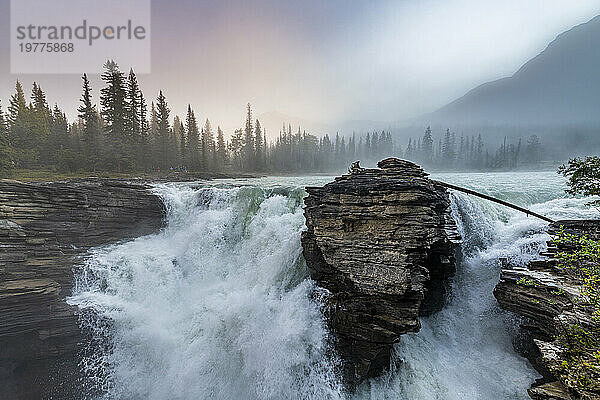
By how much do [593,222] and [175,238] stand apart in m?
20.9

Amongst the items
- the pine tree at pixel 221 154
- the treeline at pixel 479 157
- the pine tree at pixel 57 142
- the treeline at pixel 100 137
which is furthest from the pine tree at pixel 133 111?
the treeline at pixel 479 157

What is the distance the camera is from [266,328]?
11203 millimetres

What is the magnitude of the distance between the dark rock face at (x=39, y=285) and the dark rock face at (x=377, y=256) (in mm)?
11153

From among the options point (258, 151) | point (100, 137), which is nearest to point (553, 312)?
point (100, 137)

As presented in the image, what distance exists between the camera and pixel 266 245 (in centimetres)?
1520

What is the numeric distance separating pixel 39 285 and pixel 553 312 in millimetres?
18908

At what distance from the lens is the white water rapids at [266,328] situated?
386 inches

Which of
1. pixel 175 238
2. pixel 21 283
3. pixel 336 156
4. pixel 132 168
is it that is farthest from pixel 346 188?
pixel 336 156

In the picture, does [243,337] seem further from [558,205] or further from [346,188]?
[558,205]

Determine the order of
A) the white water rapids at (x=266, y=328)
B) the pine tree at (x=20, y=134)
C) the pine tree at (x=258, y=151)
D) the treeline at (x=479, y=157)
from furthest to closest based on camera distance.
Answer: the treeline at (x=479, y=157) < the pine tree at (x=258, y=151) < the pine tree at (x=20, y=134) < the white water rapids at (x=266, y=328)

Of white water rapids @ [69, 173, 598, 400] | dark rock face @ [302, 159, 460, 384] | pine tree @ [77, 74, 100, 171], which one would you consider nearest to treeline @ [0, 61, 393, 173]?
pine tree @ [77, 74, 100, 171]

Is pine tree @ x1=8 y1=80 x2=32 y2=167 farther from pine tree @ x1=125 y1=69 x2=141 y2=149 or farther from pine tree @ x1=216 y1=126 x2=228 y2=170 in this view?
pine tree @ x1=216 y1=126 x2=228 y2=170

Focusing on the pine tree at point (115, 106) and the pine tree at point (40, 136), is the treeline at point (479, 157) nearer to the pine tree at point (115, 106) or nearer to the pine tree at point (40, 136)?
the pine tree at point (115, 106)

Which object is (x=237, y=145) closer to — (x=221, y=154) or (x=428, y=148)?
(x=221, y=154)
